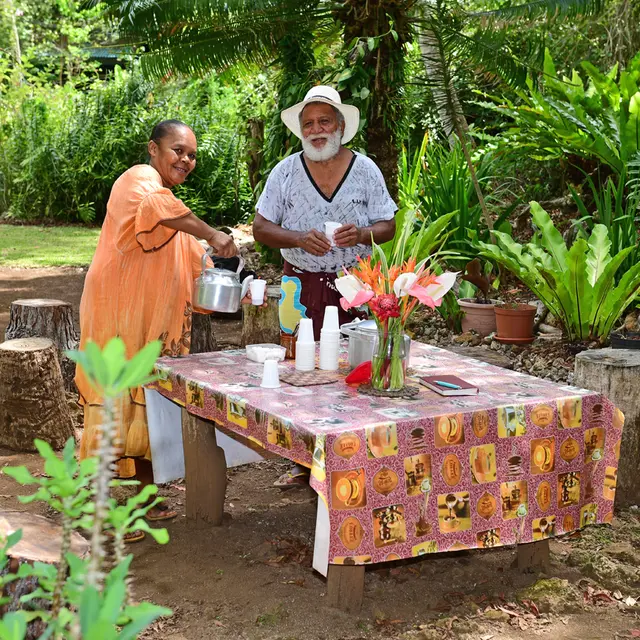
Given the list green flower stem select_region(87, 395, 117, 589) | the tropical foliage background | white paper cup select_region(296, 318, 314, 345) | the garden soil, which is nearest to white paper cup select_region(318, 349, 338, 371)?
white paper cup select_region(296, 318, 314, 345)

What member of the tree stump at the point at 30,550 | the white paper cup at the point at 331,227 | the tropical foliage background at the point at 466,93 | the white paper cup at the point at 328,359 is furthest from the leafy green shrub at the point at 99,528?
the tropical foliage background at the point at 466,93

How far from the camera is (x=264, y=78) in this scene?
48.7 feet

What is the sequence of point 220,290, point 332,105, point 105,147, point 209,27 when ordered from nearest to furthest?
point 220,290, point 332,105, point 209,27, point 105,147

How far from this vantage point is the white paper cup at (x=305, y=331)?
3383 millimetres

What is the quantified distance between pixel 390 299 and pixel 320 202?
117cm

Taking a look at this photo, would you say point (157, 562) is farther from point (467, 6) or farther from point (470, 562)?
point (467, 6)

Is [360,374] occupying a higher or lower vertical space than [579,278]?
lower

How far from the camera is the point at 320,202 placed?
4137 millimetres

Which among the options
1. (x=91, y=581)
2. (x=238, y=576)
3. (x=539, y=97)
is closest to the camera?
(x=91, y=581)

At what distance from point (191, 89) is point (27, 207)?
368 cm

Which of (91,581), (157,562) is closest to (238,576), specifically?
(157,562)

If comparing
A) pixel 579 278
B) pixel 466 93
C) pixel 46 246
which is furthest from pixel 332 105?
pixel 46 246

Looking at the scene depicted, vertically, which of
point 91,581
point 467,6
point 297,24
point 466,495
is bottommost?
point 466,495

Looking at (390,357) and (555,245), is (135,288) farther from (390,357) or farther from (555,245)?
(555,245)
